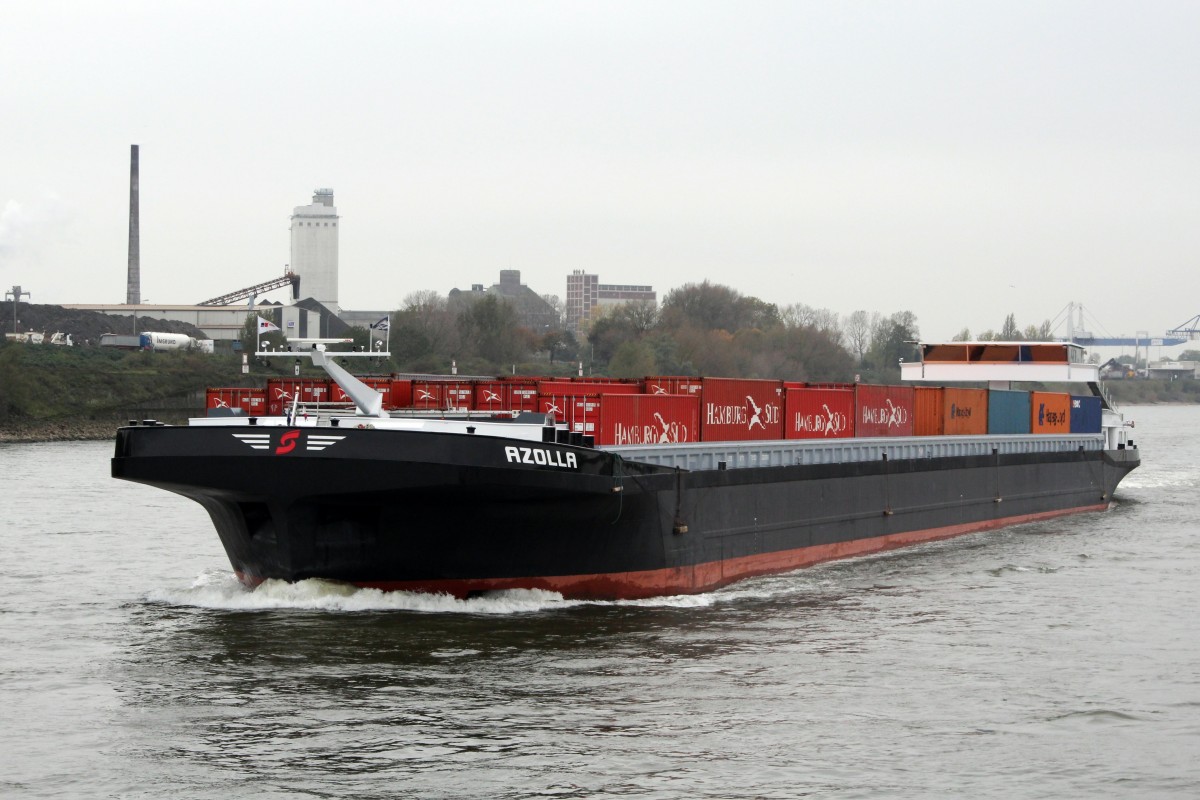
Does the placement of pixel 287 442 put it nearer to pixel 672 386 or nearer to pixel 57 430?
pixel 672 386

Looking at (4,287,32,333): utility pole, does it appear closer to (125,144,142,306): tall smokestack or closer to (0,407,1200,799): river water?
(125,144,142,306): tall smokestack

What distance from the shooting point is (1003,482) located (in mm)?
33094

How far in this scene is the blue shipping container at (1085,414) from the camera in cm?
3931

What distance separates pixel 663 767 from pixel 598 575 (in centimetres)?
695

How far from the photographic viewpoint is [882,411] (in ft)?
94.5

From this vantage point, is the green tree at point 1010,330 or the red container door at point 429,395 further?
the green tree at point 1010,330

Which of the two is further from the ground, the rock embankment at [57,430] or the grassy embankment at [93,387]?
the grassy embankment at [93,387]

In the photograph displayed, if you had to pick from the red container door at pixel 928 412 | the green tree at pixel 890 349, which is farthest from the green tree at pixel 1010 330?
the red container door at pixel 928 412

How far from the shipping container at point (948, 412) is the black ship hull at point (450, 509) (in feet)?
31.8

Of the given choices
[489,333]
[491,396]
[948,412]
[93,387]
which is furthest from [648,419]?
[93,387]

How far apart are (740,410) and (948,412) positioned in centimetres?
1026

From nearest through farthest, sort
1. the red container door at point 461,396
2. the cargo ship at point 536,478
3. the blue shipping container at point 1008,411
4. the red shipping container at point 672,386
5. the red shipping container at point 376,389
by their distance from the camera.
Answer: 1. the cargo ship at point 536,478
2. the red container door at point 461,396
3. the red shipping container at point 376,389
4. the red shipping container at point 672,386
5. the blue shipping container at point 1008,411

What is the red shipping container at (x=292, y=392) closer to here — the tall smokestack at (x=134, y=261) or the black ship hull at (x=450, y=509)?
the black ship hull at (x=450, y=509)

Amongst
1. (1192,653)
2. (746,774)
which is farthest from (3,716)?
(1192,653)
